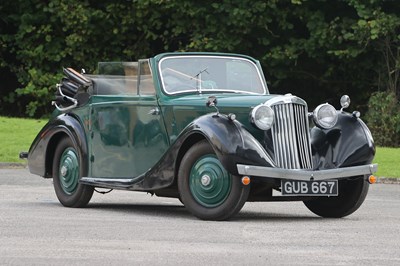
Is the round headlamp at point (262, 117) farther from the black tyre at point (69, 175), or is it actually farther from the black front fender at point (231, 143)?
the black tyre at point (69, 175)

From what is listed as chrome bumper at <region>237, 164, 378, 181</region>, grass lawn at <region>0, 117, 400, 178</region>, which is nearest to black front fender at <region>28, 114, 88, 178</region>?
chrome bumper at <region>237, 164, 378, 181</region>

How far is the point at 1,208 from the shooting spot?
13.0 m

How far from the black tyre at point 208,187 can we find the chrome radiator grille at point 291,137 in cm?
57

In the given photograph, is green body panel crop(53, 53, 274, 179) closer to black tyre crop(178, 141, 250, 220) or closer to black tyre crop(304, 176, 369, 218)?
black tyre crop(178, 141, 250, 220)

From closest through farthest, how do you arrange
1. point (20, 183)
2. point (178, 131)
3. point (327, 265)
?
point (327, 265) → point (178, 131) → point (20, 183)

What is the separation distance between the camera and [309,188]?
11.6m

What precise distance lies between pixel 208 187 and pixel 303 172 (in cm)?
95

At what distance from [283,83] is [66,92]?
21.6 meters

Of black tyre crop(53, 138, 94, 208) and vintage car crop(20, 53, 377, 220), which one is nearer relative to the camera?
vintage car crop(20, 53, 377, 220)

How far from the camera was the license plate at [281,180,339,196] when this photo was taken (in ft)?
37.8

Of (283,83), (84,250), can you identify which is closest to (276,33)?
(283,83)

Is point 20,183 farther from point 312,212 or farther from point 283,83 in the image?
point 283,83

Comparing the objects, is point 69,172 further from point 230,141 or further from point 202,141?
point 230,141

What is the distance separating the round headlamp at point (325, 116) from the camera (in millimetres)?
12312
